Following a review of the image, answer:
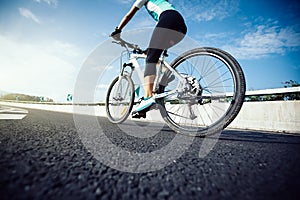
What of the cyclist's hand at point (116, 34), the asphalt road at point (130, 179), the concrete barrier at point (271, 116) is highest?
the cyclist's hand at point (116, 34)

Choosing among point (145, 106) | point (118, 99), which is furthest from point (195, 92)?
point (118, 99)

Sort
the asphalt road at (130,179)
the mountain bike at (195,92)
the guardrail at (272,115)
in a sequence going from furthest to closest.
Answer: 1. the guardrail at (272,115)
2. the mountain bike at (195,92)
3. the asphalt road at (130,179)

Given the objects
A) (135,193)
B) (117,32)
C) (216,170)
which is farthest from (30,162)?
(117,32)

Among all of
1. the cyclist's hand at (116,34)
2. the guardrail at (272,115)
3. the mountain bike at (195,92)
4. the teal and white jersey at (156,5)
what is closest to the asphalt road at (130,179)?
the mountain bike at (195,92)

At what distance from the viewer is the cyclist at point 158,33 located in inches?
101

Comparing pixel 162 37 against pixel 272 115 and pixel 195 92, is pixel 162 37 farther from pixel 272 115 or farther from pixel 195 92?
pixel 272 115

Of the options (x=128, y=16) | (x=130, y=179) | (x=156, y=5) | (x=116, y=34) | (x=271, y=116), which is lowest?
(x=130, y=179)

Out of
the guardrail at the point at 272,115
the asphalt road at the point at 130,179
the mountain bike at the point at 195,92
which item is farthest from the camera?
the guardrail at the point at 272,115

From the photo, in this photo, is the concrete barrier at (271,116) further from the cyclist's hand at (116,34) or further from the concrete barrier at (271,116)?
the cyclist's hand at (116,34)

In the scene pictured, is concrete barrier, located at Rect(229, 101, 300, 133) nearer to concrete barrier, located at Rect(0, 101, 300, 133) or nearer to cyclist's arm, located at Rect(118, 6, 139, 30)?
concrete barrier, located at Rect(0, 101, 300, 133)

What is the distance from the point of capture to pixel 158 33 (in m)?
2.66

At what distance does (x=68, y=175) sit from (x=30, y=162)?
27 centimetres

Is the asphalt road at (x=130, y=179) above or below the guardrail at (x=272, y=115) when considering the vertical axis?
below

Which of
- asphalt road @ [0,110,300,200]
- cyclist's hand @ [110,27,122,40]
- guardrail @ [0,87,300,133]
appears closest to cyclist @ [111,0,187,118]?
cyclist's hand @ [110,27,122,40]
